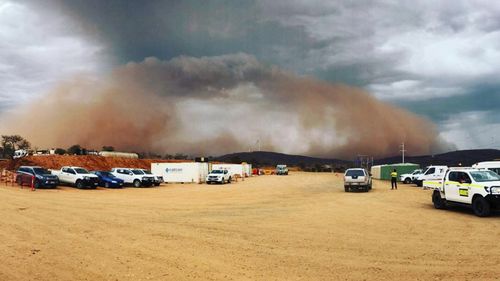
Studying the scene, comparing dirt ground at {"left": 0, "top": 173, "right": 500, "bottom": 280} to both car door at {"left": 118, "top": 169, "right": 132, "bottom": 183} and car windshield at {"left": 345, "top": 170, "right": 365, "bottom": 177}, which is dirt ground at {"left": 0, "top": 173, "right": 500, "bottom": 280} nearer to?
car windshield at {"left": 345, "top": 170, "right": 365, "bottom": 177}

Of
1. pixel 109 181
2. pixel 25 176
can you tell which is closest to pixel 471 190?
pixel 109 181

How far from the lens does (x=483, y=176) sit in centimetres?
2038

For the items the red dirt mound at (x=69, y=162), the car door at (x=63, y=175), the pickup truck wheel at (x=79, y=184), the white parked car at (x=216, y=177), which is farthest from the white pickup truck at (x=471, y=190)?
the red dirt mound at (x=69, y=162)

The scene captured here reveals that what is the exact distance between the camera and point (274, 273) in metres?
9.10

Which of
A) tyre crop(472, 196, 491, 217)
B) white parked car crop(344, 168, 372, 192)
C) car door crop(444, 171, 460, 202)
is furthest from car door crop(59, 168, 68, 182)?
tyre crop(472, 196, 491, 217)

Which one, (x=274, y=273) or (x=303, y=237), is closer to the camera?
(x=274, y=273)

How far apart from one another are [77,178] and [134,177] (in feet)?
21.4

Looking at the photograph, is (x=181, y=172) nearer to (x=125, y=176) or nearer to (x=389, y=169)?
(x=125, y=176)

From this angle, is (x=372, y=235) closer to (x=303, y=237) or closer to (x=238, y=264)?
(x=303, y=237)

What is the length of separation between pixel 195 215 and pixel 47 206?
8.22 metres

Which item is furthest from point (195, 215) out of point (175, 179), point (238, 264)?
point (175, 179)

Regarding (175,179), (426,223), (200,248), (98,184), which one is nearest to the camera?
(200,248)

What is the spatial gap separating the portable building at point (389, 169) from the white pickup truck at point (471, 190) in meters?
40.4

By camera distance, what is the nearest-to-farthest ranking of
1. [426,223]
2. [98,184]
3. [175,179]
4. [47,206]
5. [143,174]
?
[426,223], [47,206], [98,184], [143,174], [175,179]
